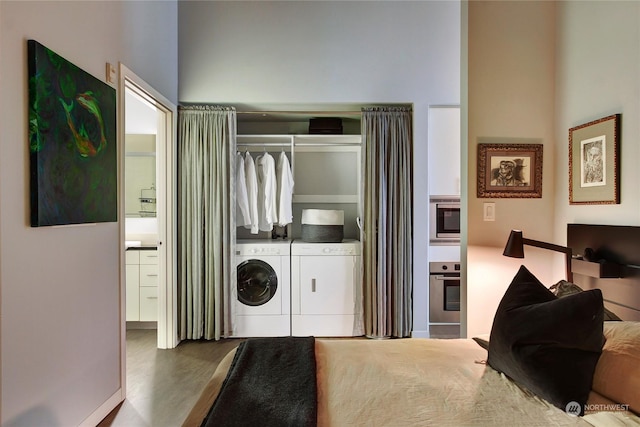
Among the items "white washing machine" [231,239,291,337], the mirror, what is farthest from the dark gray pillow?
the mirror

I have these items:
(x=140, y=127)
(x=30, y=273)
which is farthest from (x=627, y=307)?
(x=140, y=127)

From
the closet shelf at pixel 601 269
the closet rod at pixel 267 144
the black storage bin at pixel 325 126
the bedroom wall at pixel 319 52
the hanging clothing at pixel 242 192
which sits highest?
the bedroom wall at pixel 319 52

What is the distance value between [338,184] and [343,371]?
9.44 feet

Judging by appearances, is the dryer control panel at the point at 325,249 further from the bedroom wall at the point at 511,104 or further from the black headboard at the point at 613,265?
the black headboard at the point at 613,265

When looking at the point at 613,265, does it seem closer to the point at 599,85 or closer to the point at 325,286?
the point at 599,85

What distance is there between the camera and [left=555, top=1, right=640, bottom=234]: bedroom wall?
1.73 metres

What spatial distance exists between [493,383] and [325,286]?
2.21 m

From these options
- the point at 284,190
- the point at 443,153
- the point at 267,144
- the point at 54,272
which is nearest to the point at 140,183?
the point at 267,144

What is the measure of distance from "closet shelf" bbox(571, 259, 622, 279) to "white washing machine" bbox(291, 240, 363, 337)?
188 centimetres

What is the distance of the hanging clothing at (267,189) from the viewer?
3566 millimetres

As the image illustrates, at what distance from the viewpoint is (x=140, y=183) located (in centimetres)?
423

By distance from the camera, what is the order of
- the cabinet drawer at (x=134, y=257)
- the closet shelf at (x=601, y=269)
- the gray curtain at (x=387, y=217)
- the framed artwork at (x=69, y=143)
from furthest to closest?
the cabinet drawer at (x=134, y=257) → the gray curtain at (x=387, y=217) → the closet shelf at (x=601, y=269) → the framed artwork at (x=69, y=143)

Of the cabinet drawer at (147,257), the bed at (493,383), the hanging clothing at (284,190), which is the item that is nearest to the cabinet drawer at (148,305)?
the cabinet drawer at (147,257)

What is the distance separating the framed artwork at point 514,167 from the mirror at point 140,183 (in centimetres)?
354
